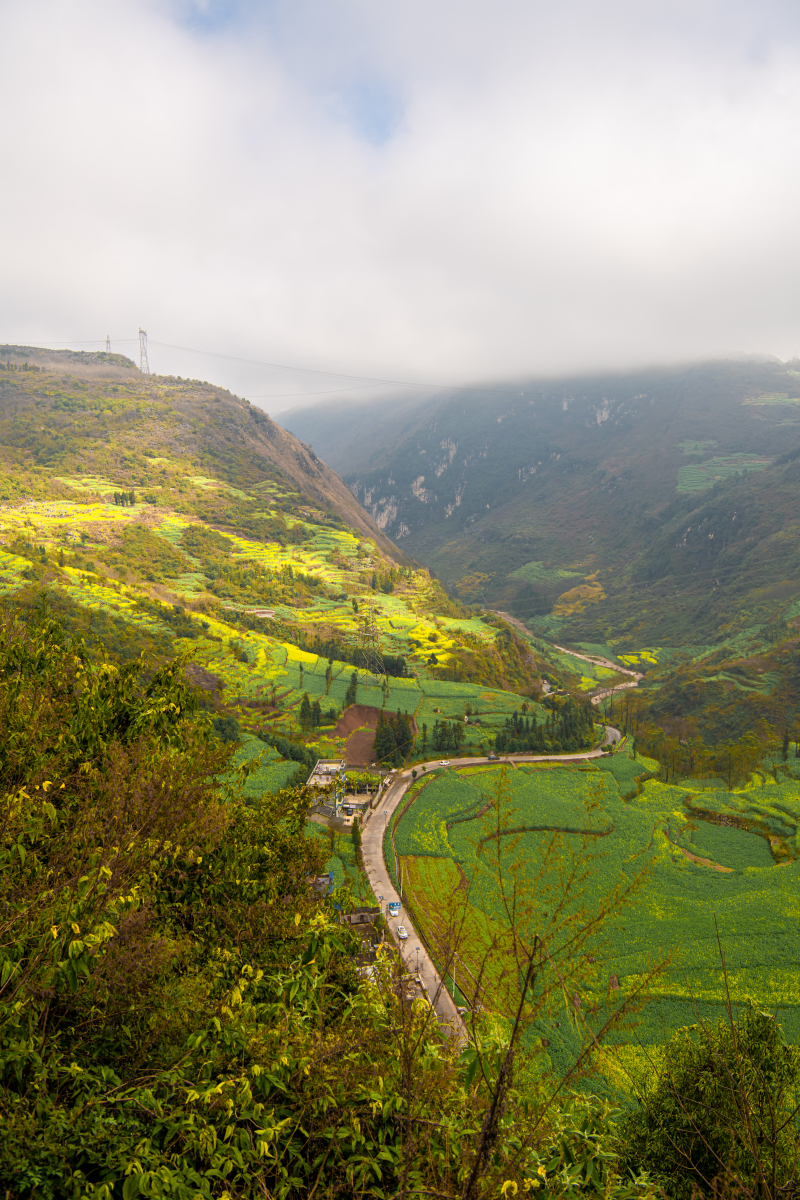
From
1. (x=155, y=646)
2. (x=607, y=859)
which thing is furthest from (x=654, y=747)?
(x=155, y=646)

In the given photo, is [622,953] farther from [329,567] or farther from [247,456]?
[247,456]

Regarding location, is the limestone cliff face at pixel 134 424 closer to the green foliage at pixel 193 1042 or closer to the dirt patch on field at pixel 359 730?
the dirt patch on field at pixel 359 730

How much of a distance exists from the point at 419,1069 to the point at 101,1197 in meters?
2.84

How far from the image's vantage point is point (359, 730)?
233 ft

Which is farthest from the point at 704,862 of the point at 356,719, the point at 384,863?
the point at 356,719

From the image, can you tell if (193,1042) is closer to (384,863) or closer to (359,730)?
(384,863)

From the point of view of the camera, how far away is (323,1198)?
15.3 feet

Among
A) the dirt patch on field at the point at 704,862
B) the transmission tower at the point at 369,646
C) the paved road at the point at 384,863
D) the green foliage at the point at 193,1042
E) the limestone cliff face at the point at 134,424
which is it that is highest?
the limestone cliff face at the point at 134,424

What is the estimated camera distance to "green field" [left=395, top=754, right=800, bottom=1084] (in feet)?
103

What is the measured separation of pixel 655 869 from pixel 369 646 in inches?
2135

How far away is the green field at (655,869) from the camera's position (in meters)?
31.3

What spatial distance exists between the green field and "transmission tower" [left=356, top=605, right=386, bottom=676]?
25616 mm

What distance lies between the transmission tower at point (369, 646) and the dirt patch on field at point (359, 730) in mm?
11070

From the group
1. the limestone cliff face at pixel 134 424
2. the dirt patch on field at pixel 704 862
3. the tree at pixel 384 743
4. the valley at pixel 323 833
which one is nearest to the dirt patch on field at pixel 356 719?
the valley at pixel 323 833
